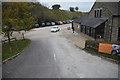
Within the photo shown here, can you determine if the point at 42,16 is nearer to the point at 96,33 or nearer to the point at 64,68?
the point at 96,33

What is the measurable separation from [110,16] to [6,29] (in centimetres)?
1492

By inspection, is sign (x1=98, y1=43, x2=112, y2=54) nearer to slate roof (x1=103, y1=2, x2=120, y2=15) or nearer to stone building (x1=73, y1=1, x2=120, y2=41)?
stone building (x1=73, y1=1, x2=120, y2=41)

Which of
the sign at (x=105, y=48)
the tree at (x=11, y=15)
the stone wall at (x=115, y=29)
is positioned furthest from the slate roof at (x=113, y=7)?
the tree at (x=11, y=15)

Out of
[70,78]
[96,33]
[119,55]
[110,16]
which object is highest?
[110,16]

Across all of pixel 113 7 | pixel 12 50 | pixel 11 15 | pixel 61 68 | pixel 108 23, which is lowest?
pixel 61 68

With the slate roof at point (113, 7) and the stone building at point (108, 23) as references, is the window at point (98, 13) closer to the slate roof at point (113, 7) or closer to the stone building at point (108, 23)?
the stone building at point (108, 23)

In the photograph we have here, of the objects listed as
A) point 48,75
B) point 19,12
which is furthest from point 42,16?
point 48,75

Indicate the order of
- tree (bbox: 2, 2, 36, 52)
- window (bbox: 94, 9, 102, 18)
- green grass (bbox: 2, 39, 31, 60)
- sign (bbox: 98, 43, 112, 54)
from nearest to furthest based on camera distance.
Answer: sign (bbox: 98, 43, 112, 54)
green grass (bbox: 2, 39, 31, 60)
tree (bbox: 2, 2, 36, 52)
window (bbox: 94, 9, 102, 18)

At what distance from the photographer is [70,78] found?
8422 mm

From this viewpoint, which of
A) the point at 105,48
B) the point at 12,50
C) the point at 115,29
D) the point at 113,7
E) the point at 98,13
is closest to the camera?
the point at 105,48

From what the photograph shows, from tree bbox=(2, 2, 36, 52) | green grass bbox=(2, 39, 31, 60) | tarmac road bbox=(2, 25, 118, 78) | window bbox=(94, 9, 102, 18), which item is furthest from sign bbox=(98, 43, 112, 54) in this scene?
tree bbox=(2, 2, 36, 52)

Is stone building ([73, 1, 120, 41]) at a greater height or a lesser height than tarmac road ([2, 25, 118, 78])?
greater

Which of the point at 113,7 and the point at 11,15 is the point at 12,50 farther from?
the point at 113,7

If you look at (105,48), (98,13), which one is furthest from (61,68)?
(98,13)
